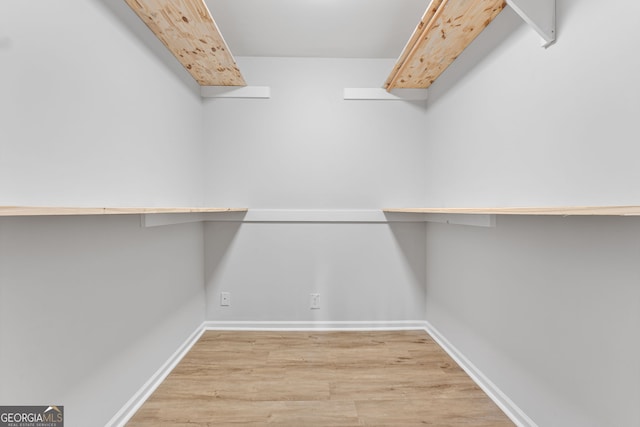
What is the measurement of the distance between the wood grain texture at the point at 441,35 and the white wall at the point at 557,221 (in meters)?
0.09

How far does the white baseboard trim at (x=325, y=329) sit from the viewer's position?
4.93 ft

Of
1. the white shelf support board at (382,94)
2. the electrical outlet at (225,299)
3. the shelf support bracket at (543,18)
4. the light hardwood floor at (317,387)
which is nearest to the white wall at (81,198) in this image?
the light hardwood floor at (317,387)

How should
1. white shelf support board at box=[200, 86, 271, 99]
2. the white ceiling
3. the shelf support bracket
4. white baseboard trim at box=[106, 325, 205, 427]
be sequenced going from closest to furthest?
the shelf support bracket, white baseboard trim at box=[106, 325, 205, 427], the white ceiling, white shelf support board at box=[200, 86, 271, 99]

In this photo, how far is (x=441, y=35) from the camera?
69.4 inches

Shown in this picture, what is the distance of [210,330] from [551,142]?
268cm

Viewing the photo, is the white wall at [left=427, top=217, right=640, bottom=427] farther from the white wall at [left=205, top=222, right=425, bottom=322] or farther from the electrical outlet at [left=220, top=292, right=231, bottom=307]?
the electrical outlet at [left=220, top=292, right=231, bottom=307]

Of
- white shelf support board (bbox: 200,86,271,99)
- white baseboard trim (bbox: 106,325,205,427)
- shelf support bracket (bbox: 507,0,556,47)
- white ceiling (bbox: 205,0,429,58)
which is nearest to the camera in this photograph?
shelf support bracket (bbox: 507,0,556,47)

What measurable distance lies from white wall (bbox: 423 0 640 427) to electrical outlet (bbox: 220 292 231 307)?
1876 mm

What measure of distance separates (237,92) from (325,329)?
2216mm

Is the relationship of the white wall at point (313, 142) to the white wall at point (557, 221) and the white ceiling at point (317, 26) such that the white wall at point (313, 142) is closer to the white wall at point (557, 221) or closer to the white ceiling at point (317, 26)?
the white ceiling at point (317, 26)

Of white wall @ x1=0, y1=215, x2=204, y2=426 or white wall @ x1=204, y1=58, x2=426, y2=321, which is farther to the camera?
white wall @ x1=204, y1=58, x2=426, y2=321

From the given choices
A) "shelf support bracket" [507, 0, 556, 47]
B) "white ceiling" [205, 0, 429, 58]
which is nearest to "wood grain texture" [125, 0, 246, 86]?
"white ceiling" [205, 0, 429, 58]

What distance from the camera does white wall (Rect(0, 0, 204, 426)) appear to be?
0.96 metres

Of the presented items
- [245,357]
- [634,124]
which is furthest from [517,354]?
[245,357]
